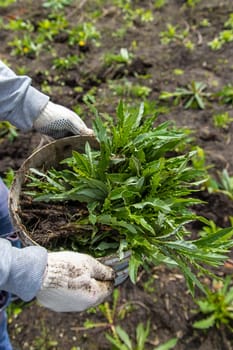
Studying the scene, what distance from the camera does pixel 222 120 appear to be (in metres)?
2.66

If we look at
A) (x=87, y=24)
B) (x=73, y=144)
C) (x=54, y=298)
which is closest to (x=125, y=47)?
(x=87, y=24)

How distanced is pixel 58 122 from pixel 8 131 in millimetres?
1011

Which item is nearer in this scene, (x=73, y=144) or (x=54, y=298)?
(x=54, y=298)

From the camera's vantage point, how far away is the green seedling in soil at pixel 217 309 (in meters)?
1.94

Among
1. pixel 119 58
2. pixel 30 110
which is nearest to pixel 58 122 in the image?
pixel 30 110

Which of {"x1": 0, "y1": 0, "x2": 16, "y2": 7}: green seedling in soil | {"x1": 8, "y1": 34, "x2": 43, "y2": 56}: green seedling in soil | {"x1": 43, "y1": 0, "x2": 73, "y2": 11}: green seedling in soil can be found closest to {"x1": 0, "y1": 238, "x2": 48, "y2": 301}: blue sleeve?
{"x1": 8, "y1": 34, "x2": 43, "y2": 56}: green seedling in soil

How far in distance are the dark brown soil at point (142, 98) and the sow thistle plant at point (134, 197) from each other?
0.46m

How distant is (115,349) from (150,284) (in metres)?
0.35

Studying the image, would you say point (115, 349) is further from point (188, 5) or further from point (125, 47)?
point (188, 5)

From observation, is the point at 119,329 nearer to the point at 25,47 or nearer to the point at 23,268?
the point at 23,268

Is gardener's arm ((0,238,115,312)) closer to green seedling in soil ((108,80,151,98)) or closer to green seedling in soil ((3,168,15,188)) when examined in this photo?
green seedling in soil ((3,168,15,188))

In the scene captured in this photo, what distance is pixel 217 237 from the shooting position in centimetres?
143

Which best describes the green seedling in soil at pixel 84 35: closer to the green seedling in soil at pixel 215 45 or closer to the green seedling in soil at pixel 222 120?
the green seedling in soil at pixel 215 45

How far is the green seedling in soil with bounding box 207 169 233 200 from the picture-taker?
2.34 m
